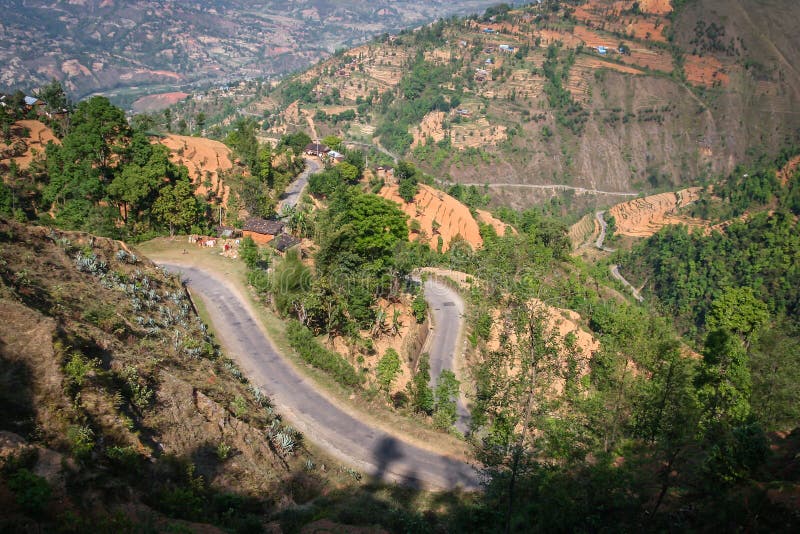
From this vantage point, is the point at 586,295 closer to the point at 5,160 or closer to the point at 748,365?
the point at 748,365

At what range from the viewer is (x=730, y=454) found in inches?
475

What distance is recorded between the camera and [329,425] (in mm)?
22062

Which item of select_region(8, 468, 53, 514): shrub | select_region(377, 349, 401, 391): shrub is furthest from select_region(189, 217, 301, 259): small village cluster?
select_region(8, 468, 53, 514): shrub

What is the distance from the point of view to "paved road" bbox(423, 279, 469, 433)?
30.8 meters

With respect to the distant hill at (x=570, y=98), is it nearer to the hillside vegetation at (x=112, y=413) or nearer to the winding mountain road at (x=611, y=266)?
the winding mountain road at (x=611, y=266)

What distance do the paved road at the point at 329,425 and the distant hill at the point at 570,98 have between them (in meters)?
107

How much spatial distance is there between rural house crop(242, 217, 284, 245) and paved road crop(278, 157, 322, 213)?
7.79 m

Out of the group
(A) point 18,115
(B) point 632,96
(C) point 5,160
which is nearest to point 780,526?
(C) point 5,160

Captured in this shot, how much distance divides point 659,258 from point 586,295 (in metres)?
47.1

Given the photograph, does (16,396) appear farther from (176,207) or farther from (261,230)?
(261,230)

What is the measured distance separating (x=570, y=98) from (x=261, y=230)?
138m

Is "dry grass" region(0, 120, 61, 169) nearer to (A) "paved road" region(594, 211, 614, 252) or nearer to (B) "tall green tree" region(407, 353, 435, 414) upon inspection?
(B) "tall green tree" region(407, 353, 435, 414)

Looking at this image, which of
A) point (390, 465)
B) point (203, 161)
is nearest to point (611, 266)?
point (203, 161)

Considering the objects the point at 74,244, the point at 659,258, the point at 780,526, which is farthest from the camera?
the point at 659,258
